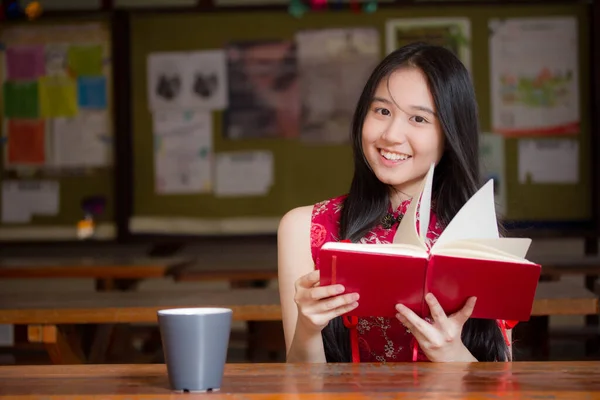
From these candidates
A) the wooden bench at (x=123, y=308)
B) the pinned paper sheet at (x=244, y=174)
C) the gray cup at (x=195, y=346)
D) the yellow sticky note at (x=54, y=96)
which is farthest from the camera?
the yellow sticky note at (x=54, y=96)

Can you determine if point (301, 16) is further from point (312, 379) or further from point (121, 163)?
point (312, 379)

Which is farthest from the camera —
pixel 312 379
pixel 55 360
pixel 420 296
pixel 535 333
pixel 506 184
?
pixel 506 184

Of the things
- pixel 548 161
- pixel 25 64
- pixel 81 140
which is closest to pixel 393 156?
pixel 548 161

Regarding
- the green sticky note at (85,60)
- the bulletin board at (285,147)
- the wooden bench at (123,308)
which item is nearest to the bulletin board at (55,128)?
the green sticky note at (85,60)

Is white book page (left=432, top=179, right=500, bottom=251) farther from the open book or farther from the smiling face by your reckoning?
the smiling face

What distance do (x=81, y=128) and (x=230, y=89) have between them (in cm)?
83

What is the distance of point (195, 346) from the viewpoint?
94 centimetres

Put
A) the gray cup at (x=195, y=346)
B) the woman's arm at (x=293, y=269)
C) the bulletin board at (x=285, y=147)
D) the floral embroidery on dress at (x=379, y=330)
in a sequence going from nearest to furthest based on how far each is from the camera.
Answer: the gray cup at (x=195, y=346) → the woman's arm at (x=293, y=269) → the floral embroidery on dress at (x=379, y=330) → the bulletin board at (x=285, y=147)

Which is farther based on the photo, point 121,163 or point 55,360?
point 121,163

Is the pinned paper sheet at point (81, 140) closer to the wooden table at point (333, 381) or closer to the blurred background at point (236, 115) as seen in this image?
the blurred background at point (236, 115)

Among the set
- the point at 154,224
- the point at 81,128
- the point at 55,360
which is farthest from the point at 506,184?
the point at 55,360

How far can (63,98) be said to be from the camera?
473cm

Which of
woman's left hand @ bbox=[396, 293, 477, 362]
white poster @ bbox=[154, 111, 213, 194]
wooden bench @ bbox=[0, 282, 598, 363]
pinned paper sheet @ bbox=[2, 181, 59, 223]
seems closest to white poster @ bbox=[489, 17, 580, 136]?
white poster @ bbox=[154, 111, 213, 194]

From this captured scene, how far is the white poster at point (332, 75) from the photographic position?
15.0 ft
